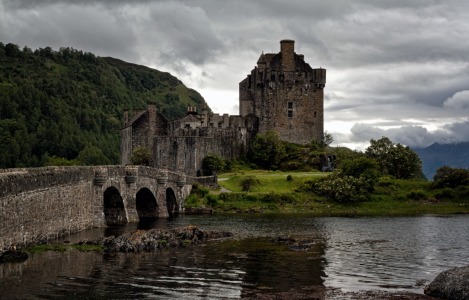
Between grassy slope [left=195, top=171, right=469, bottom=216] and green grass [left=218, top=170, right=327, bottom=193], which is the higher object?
green grass [left=218, top=170, right=327, bottom=193]

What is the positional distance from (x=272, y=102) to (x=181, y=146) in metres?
19.8

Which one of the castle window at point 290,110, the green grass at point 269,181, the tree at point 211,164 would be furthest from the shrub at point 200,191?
the castle window at point 290,110

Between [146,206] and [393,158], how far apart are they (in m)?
37.1

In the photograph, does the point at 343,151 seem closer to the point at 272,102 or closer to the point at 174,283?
the point at 272,102

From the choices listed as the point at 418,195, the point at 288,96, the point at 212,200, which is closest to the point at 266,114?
the point at 288,96

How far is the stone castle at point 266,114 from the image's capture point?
325ft

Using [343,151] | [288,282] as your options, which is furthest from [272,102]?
[288,282]

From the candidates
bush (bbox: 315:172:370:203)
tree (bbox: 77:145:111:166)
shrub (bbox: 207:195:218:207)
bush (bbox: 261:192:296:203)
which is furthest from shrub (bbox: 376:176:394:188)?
tree (bbox: 77:145:111:166)

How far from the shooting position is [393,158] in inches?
3693

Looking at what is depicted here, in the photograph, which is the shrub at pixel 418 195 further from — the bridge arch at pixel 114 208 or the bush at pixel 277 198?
the bridge arch at pixel 114 208

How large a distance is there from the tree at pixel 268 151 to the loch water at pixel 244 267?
4401 cm

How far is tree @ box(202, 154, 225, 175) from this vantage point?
308 feet

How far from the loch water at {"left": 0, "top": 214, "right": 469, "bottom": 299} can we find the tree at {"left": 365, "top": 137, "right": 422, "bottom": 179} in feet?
125

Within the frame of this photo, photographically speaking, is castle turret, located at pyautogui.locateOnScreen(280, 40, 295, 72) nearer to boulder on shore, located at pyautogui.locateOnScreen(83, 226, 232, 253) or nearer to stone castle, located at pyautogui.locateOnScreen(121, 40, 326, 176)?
stone castle, located at pyautogui.locateOnScreen(121, 40, 326, 176)
